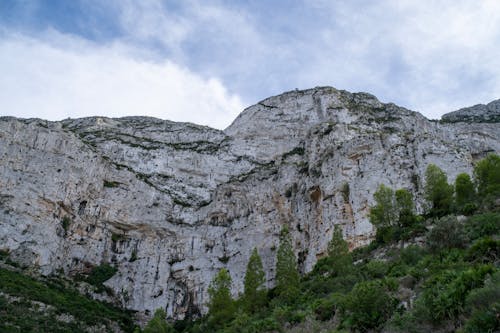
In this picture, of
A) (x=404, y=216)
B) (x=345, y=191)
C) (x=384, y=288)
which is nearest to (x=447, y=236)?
(x=384, y=288)

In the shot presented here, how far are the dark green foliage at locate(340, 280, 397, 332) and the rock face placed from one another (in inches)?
1211

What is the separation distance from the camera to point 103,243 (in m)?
62.9

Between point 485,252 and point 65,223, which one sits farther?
point 65,223

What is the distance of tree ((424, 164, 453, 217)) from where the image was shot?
3759 cm

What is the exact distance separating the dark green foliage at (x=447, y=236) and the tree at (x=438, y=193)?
1316 centimetres

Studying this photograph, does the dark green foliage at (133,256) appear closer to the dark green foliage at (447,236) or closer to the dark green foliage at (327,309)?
the dark green foliage at (327,309)

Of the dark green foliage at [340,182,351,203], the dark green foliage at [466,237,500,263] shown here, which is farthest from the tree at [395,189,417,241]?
the dark green foliage at [466,237,500,263]

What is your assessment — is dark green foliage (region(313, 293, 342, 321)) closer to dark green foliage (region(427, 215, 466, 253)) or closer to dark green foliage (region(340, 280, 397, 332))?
dark green foliage (region(340, 280, 397, 332))

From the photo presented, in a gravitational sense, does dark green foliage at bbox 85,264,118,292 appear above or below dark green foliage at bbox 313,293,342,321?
above

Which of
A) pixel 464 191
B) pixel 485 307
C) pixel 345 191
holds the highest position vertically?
pixel 345 191

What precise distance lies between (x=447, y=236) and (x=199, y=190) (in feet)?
179

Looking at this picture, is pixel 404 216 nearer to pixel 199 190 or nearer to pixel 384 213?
pixel 384 213

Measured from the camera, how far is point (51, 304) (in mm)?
45875

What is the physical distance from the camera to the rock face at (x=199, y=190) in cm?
5362
